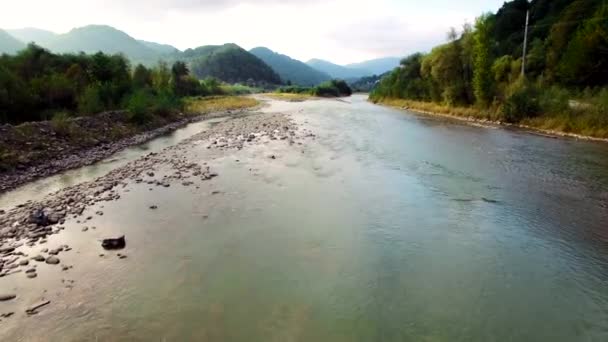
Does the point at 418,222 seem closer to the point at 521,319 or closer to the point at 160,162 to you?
the point at 521,319

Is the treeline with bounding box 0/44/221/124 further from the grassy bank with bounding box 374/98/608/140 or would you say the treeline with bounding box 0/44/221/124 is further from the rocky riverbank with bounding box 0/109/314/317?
the grassy bank with bounding box 374/98/608/140

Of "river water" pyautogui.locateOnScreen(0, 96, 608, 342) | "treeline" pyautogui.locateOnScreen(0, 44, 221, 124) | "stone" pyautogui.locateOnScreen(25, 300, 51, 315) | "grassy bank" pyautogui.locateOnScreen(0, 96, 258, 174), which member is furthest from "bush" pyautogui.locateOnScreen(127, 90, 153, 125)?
"stone" pyautogui.locateOnScreen(25, 300, 51, 315)

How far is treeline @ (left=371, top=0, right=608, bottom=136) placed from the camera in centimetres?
2466

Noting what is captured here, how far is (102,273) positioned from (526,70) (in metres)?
43.9

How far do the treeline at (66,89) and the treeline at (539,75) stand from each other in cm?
2891

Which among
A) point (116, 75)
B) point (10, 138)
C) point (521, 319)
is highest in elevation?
point (116, 75)

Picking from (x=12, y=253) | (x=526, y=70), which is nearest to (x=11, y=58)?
(x=12, y=253)

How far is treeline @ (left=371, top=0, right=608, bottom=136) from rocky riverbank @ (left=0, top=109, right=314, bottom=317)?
17978 millimetres

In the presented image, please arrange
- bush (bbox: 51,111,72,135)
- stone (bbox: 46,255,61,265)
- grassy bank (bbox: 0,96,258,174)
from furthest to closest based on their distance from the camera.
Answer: bush (bbox: 51,111,72,135), grassy bank (bbox: 0,96,258,174), stone (bbox: 46,255,61,265)

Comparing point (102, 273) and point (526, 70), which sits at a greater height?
point (526, 70)

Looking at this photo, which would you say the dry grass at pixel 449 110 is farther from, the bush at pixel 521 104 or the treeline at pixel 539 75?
the bush at pixel 521 104

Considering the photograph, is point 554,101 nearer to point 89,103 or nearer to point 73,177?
point 73,177

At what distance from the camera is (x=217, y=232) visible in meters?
9.05

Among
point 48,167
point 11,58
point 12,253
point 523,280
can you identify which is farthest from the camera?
point 11,58
